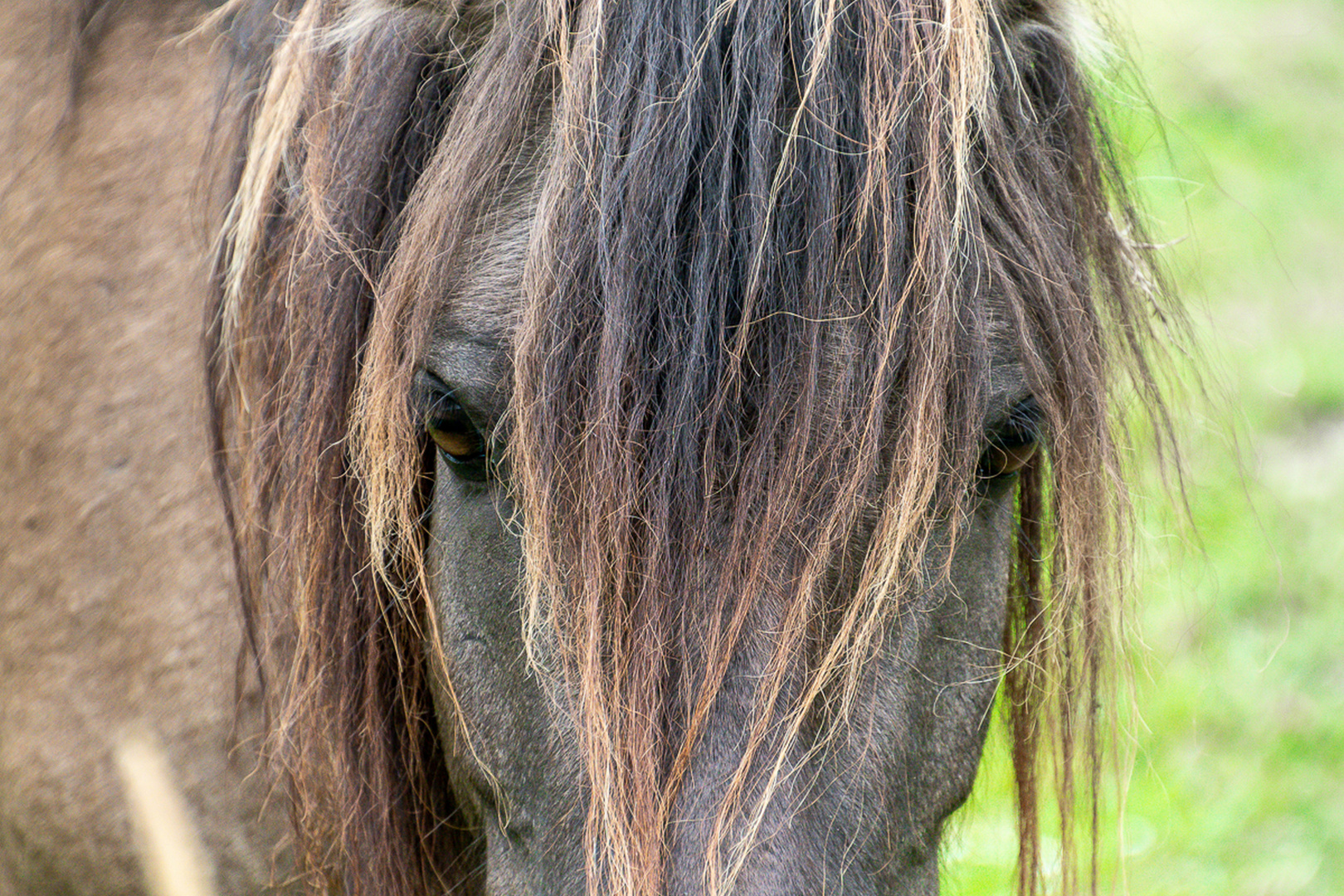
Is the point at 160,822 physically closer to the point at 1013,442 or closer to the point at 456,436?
the point at 456,436

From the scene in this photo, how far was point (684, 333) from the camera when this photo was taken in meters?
0.94

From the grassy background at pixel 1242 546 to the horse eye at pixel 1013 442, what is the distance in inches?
11.7

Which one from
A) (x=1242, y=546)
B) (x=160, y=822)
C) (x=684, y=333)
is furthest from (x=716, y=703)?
(x=1242, y=546)

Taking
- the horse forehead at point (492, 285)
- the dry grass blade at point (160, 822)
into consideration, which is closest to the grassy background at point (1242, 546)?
the horse forehead at point (492, 285)

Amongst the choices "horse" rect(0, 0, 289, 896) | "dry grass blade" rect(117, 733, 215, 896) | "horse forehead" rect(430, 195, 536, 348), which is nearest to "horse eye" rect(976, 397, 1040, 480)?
"horse forehead" rect(430, 195, 536, 348)

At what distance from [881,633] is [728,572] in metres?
0.14

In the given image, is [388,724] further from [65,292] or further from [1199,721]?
[1199,721]

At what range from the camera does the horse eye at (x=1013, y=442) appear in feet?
3.49

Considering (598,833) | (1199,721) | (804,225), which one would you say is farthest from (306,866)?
(1199,721)

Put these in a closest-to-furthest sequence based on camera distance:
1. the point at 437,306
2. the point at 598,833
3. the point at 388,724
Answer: the point at 598,833 → the point at 437,306 → the point at 388,724

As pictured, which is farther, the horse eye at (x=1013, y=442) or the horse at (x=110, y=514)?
the horse at (x=110, y=514)

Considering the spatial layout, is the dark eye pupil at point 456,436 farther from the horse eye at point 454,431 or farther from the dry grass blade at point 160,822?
the dry grass blade at point 160,822

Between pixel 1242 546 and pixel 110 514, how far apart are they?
275 centimetres

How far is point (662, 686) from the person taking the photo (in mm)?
924
